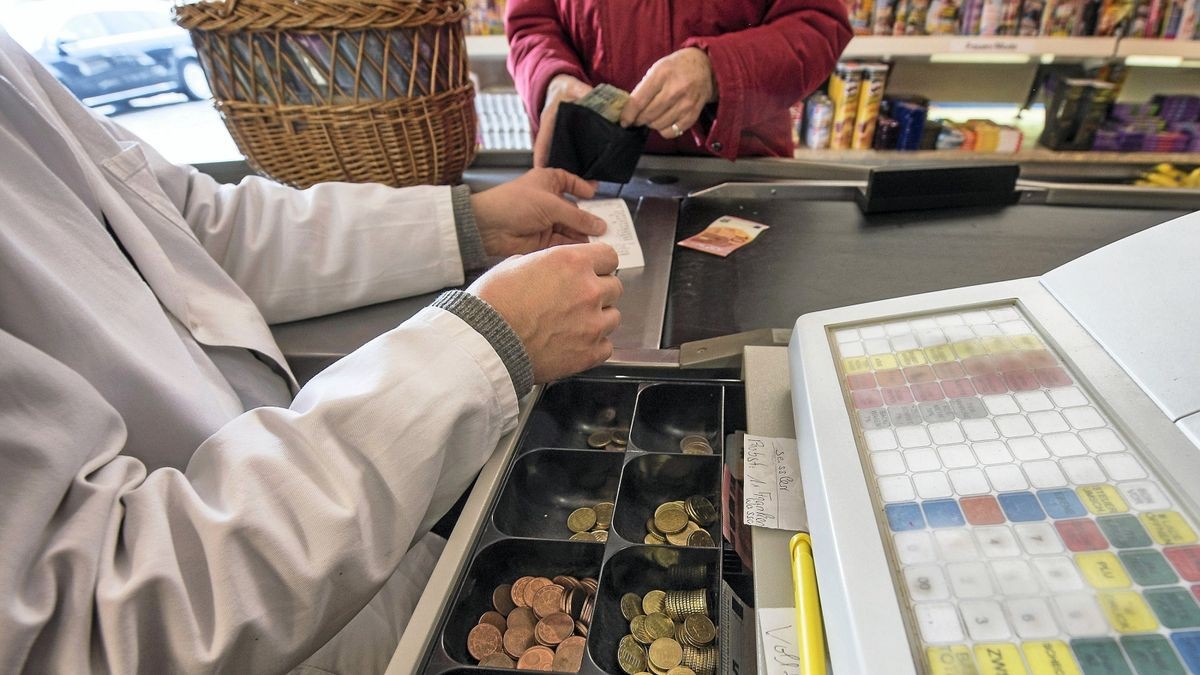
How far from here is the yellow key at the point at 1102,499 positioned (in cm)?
35

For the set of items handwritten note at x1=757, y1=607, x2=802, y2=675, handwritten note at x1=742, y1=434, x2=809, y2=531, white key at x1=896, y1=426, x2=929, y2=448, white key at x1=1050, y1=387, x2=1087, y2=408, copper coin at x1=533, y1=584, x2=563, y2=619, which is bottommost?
copper coin at x1=533, y1=584, x2=563, y2=619

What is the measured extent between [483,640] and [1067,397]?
472 mm

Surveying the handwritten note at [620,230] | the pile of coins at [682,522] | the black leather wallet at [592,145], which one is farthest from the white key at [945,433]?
the black leather wallet at [592,145]

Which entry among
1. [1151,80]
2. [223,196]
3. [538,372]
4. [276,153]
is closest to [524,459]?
[538,372]

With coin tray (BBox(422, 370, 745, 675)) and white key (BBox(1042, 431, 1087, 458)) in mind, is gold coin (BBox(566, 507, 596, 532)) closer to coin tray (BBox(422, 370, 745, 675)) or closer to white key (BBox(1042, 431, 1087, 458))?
coin tray (BBox(422, 370, 745, 675))

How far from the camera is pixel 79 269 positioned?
53cm

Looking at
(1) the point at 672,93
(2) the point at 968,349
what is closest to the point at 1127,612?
(2) the point at 968,349

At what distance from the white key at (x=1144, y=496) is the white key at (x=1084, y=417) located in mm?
50

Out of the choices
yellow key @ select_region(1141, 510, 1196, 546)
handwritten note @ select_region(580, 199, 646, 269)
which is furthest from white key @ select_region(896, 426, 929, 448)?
handwritten note @ select_region(580, 199, 646, 269)

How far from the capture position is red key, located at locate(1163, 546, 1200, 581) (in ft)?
1.02

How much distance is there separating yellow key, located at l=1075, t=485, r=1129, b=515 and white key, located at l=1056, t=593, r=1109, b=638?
0.20 feet

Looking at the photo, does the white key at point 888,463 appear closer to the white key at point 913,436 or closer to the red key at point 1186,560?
the white key at point 913,436

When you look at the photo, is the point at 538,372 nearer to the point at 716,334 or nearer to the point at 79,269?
the point at 716,334

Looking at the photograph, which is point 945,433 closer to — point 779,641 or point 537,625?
point 779,641
